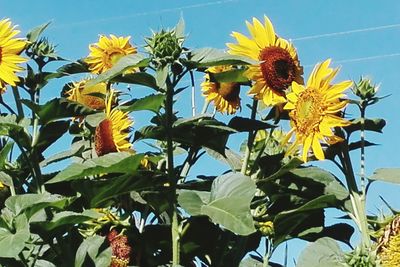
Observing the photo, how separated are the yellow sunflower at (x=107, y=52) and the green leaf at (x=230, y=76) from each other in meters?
0.39

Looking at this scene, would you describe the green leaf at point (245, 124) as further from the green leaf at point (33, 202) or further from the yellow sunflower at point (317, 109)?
the green leaf at point (33, 202)

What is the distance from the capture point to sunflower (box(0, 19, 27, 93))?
1.63 m

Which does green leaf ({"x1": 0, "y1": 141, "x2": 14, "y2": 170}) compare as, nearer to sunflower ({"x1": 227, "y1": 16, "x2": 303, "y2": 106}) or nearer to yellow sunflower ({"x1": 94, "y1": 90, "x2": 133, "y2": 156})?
yellow sunflower ({"x1": 94, "y1": 90, "x2": 133, "y2": 156})

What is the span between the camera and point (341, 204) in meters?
1.45

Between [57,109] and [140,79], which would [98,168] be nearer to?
[140,79]

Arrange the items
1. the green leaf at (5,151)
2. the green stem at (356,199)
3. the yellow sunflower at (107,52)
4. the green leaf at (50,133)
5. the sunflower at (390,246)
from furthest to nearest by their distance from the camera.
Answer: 1. the yellow sunflower at (107,52)
2. the green leaf at (50,133)
3. the green leaf at (5,151)
4. the green stem at (356,199)
5. the sunflower at (390,246)

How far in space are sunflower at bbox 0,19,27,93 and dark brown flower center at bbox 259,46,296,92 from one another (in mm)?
423

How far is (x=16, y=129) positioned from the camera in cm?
153

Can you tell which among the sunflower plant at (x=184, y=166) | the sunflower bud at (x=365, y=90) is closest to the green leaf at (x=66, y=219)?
the sunflower plant at (x=184, y=166)

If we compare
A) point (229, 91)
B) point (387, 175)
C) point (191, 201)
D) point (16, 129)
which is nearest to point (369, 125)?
point (387, 175)

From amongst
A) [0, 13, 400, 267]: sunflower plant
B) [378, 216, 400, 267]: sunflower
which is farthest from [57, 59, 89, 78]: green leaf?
[378, 216, 400, 267]: sunflower

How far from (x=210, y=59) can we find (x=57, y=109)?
330 mm

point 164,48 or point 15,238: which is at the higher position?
point 164,48

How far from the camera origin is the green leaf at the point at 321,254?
133 cm
